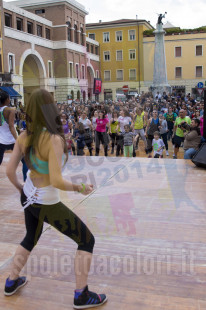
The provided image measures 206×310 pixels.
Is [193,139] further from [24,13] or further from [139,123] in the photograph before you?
[24,13]

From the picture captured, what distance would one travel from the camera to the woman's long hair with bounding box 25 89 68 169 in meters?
2.21

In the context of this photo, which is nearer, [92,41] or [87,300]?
[87,300]

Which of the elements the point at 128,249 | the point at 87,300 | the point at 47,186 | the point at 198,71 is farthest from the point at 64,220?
the point at 198,71

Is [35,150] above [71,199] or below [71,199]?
above

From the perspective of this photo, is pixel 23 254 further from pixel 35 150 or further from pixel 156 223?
pixel 156 223

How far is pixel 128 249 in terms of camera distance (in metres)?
3.48

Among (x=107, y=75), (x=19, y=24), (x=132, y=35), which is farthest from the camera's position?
(x=107, y=75)

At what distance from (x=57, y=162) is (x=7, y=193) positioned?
3.77m

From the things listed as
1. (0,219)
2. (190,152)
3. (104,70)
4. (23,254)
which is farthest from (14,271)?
(104,70)

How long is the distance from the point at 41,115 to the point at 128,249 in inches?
73.2

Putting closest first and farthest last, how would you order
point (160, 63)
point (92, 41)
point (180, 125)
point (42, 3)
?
1. point (180, 125)
2. point (160, 63)
3. point (42, 3)
4. point (92, 41)

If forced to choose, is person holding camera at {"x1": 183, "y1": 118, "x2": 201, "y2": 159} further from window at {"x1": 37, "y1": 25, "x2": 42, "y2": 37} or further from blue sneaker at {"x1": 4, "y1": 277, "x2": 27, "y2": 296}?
window at {"x1": 37, "y1": 25, "x2": 42, "y2": 37}

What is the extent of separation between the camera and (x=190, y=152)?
8.29 metres

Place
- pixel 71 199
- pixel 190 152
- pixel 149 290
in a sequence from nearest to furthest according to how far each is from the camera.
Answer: pixel 149 290
pixel 71 199
pixel 190 152
